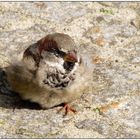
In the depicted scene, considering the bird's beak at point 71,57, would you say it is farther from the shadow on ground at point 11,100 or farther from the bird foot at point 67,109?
the shadow on ground at point 11,100

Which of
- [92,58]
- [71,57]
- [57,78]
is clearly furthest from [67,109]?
[92,58]

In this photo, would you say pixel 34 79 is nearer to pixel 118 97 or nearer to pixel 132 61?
pixel 118 97

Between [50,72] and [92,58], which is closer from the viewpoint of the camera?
[50,72]

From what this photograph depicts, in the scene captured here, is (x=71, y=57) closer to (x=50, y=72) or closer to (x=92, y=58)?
(x=50, y=72)

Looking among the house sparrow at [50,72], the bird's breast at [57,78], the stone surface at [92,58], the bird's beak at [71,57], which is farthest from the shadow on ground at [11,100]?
the bird's beak at [71,57]

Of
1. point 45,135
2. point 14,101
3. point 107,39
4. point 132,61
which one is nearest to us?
point 45,135

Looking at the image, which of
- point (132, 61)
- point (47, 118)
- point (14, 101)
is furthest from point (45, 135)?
point (132, 61)

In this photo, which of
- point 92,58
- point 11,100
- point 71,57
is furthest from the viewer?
point 92,58
